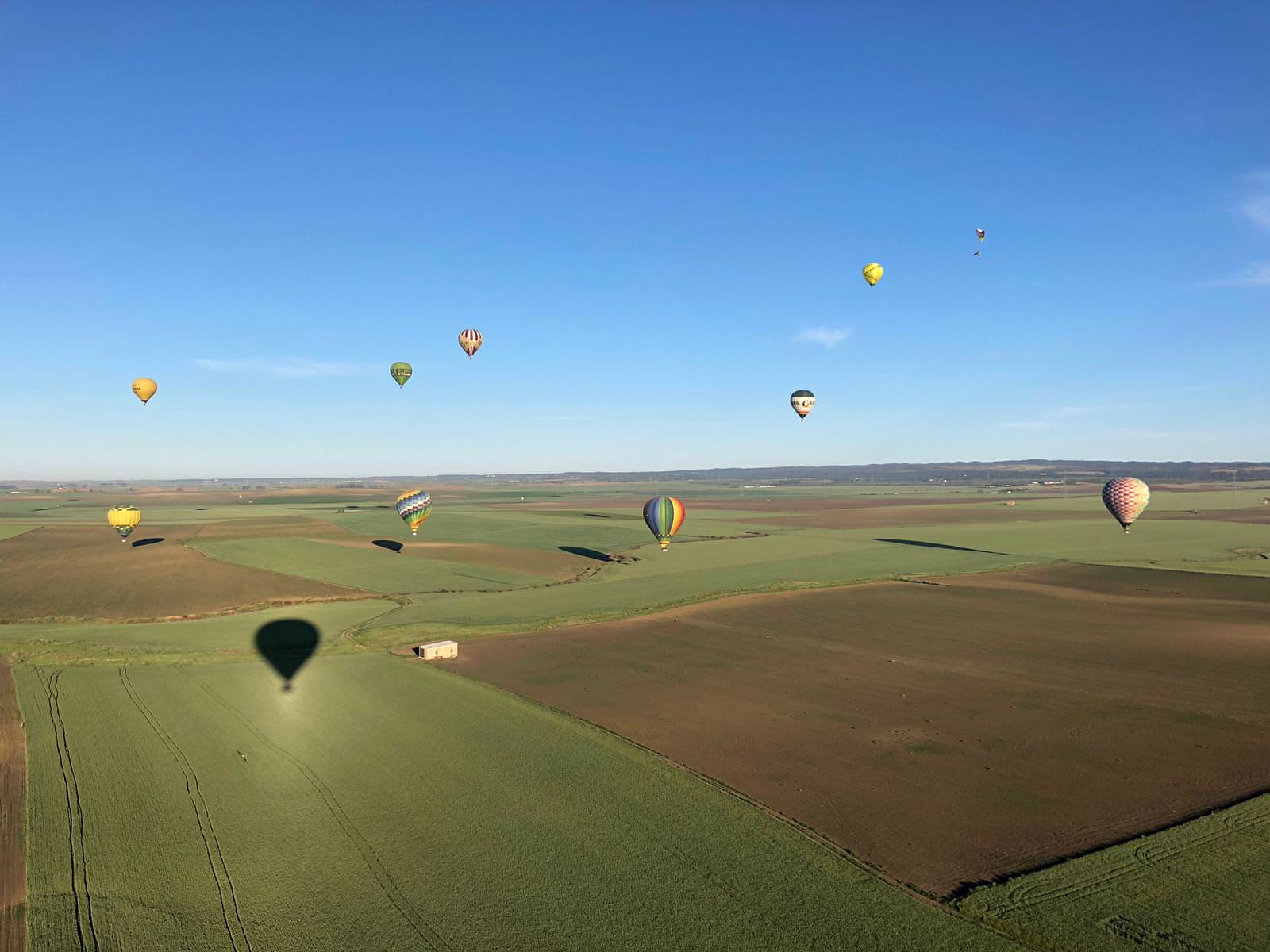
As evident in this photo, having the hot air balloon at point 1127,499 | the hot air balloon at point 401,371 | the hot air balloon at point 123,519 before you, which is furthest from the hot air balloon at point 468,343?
the hot air balloon at point 1127,499

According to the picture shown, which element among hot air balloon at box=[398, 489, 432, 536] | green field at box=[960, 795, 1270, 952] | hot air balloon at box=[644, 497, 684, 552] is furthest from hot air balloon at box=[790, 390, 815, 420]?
green field at box=[960, 795, 1270, 952]

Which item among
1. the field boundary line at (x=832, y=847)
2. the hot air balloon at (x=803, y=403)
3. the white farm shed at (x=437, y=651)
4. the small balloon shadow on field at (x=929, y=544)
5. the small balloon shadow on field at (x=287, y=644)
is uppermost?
the hot air balloon at (x=803, y=403)

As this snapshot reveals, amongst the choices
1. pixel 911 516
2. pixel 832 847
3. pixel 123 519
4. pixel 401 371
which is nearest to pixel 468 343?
pixel 401 371

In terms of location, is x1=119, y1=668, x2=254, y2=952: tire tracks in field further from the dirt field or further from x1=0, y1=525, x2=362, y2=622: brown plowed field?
x1=0, y1=525, x2=362, y2=622: brown plowed field

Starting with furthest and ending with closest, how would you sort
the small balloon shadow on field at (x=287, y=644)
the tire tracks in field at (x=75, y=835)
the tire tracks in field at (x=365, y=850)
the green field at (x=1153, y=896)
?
the small balloon shadow on field at (x=287, y=644), the tire tracks in field at (x=75, y=835), the tire tracks in field at (x=365, y=850), the green field at (x=1153, y=896)

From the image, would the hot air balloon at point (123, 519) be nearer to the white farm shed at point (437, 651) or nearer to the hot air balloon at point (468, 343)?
the hot air balloon at point (468, 343)

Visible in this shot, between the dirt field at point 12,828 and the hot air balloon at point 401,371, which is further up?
the hot air balloon at point 401,371
